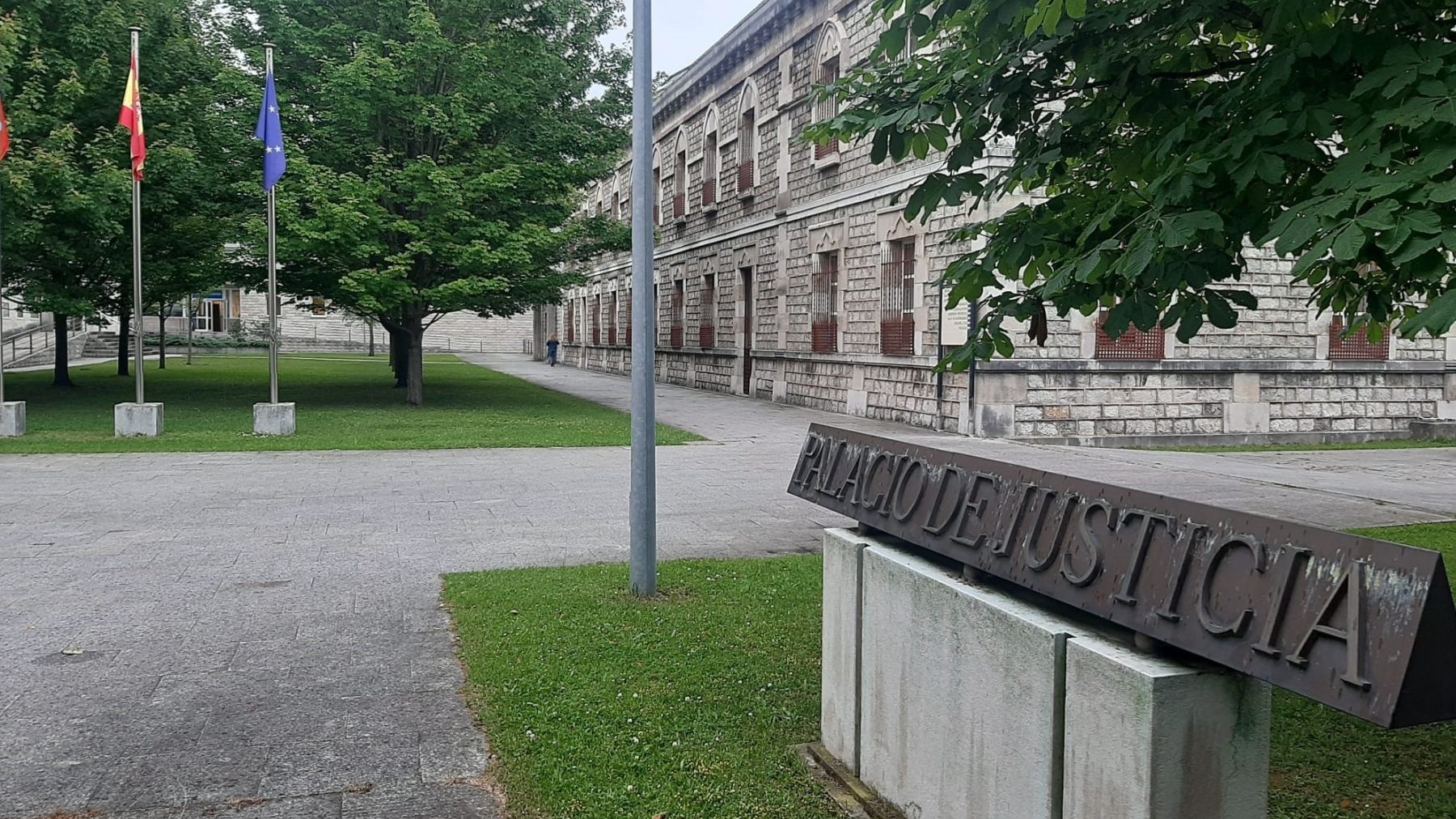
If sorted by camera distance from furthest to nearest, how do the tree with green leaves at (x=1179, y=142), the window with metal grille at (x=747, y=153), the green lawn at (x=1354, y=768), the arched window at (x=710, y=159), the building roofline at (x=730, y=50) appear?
the arched window at (x=710, y=159)
the window with metal grille at (x=747, y=153)
the building roofline at (x=730, y=50)
the green lawn at (x=1354, y=768)
the tree with green leaves at (x=1179, y=142)

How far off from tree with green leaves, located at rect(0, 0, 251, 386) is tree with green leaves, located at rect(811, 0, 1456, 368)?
17940 mm

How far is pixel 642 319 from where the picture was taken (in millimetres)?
6754

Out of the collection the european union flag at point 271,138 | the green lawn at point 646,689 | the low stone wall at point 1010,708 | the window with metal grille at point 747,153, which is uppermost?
the window with metal grille at point 747,153

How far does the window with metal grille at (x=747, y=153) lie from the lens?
27.6m

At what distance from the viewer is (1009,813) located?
312 centimetres

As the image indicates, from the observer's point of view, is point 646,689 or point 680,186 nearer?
point 646,689

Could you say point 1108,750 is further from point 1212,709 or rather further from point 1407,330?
point 1407,330

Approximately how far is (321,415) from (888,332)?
10719mm

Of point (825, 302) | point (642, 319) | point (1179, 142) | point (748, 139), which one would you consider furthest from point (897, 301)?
point (1179, 142)

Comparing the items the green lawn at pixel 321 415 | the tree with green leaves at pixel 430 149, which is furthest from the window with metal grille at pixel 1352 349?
the tree with green leaves at pixel 430 149

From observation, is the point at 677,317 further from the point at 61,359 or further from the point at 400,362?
the point at 61,359

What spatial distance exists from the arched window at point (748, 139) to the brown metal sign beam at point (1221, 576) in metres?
24.4

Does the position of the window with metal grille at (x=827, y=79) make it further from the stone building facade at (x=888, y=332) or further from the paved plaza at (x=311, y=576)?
the paved plaza at (x=311, y=576)

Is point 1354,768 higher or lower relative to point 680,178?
lower
